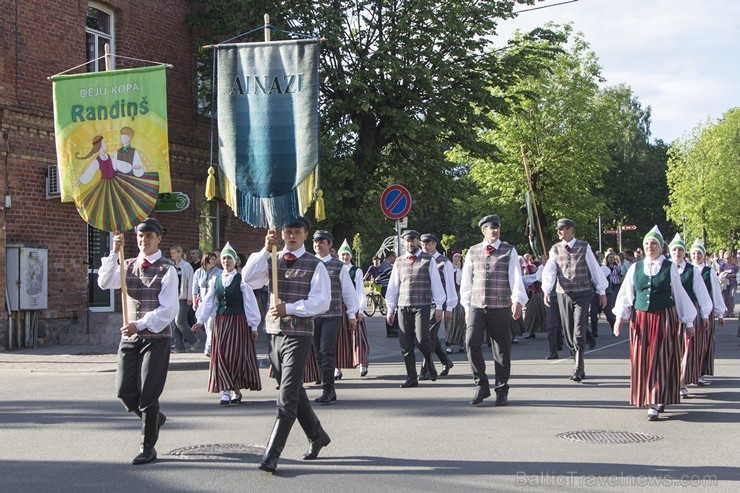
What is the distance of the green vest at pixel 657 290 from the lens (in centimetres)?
831

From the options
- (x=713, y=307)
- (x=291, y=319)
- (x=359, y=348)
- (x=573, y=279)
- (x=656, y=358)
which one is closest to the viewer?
(x=291, y=319)

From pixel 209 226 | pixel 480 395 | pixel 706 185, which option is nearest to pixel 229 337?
pixel 480 395

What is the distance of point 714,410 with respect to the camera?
8.72 meters

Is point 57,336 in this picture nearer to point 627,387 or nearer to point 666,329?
point 627,387

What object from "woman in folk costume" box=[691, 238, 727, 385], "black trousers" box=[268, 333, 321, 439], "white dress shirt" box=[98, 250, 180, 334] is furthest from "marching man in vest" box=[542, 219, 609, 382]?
"white dress shirt" box=[98, 250, 180, 334]

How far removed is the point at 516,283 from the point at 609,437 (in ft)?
7.81

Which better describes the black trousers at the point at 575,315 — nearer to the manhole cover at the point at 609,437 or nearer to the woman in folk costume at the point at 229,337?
the manhole cover at the point at 609,437

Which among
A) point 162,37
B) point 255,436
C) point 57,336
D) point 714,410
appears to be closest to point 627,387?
point 714,410

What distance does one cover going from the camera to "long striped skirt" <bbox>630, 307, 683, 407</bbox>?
26.9 feet

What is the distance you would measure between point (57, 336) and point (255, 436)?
37.4 feet

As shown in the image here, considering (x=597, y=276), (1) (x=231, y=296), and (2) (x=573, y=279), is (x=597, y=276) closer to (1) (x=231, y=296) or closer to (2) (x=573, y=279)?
(2) (x=573, y=279)

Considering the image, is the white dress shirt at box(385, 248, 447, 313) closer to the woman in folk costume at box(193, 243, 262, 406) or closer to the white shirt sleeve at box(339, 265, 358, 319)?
the white shirt sleeve at box(339, 265, 358, 319)

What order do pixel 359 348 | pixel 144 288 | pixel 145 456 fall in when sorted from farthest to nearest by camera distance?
pixel 359 348 < pixel 144 288 < pixel 145 456

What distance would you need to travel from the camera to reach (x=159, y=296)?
6.75 metres
